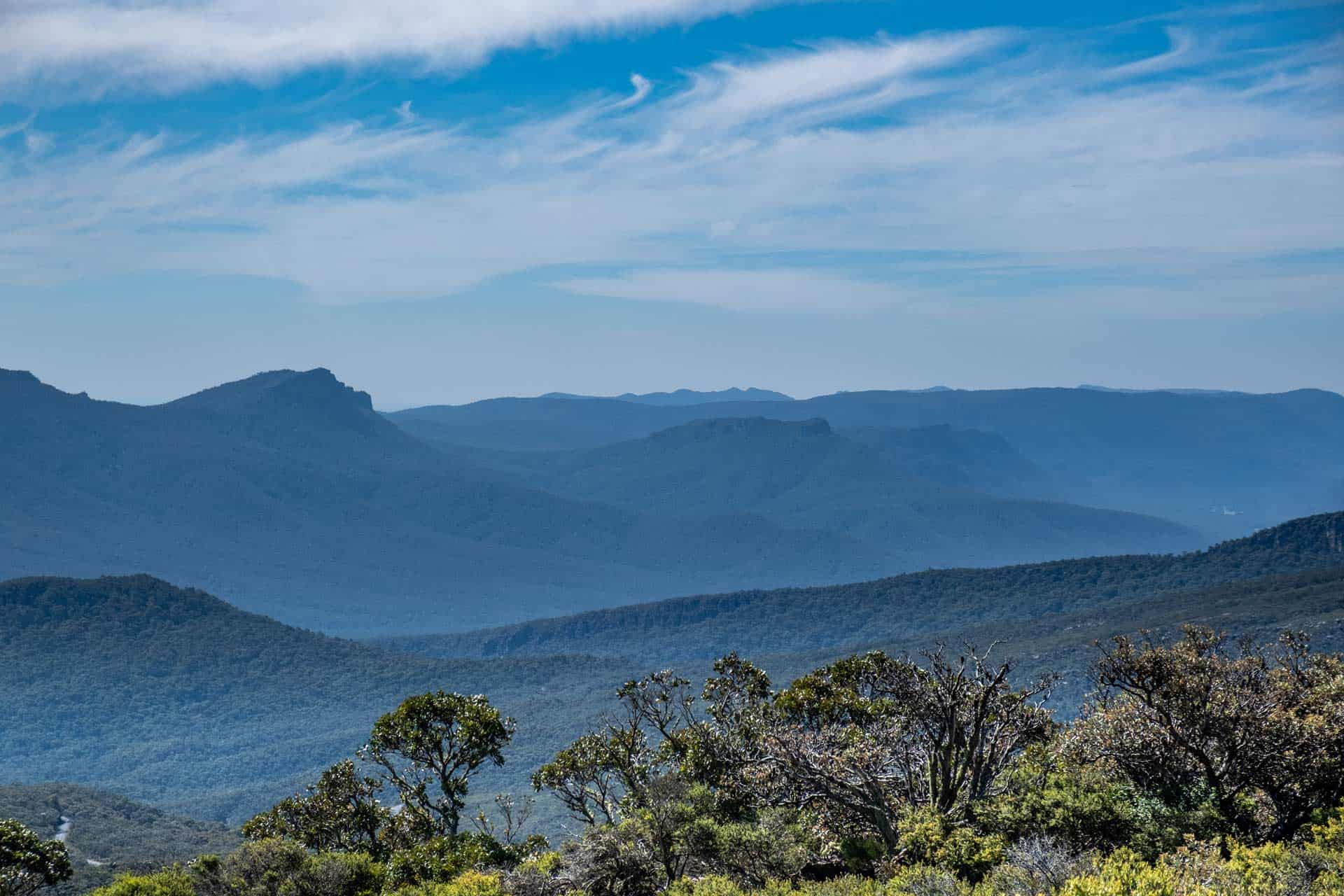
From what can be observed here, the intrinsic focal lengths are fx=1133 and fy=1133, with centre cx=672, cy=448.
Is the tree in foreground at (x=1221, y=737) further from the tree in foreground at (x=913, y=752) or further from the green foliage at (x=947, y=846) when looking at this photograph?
the green foliage at (x=947, y=846)

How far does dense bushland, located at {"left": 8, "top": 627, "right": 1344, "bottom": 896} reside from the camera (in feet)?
90.7

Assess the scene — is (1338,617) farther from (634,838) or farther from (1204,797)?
(634,838)

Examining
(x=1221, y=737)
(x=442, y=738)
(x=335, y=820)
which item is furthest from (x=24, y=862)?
(x=1221, y=737)

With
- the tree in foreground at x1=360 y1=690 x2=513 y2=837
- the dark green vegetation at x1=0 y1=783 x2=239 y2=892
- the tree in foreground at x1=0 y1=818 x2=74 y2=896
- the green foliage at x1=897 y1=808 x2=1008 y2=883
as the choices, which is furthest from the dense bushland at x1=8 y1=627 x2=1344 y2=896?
the dark green vegetation at x1=0 y1=783 x2=239 y2=892

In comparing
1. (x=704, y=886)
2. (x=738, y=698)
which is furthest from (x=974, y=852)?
(x=738, y=698)

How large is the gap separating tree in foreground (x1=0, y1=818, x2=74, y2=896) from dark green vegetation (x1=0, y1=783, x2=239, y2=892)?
40044 millimetres

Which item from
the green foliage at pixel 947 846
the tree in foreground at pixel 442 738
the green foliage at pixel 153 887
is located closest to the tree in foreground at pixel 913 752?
the green foliage at pixel 947 846

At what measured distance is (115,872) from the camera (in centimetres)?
7119

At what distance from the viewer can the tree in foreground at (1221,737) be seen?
2912 cm

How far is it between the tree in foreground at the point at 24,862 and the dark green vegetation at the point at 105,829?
40044mm

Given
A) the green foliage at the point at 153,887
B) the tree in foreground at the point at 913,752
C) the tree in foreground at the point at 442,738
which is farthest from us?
the tree in foreground at the point at 442,738

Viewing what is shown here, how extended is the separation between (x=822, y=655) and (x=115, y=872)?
138 m

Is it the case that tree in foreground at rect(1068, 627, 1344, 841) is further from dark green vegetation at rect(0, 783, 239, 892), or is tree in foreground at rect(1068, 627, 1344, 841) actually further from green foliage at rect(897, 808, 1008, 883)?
dark green vegetation at rect(0, 783, 239, 892)

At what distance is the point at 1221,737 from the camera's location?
1155 inches
